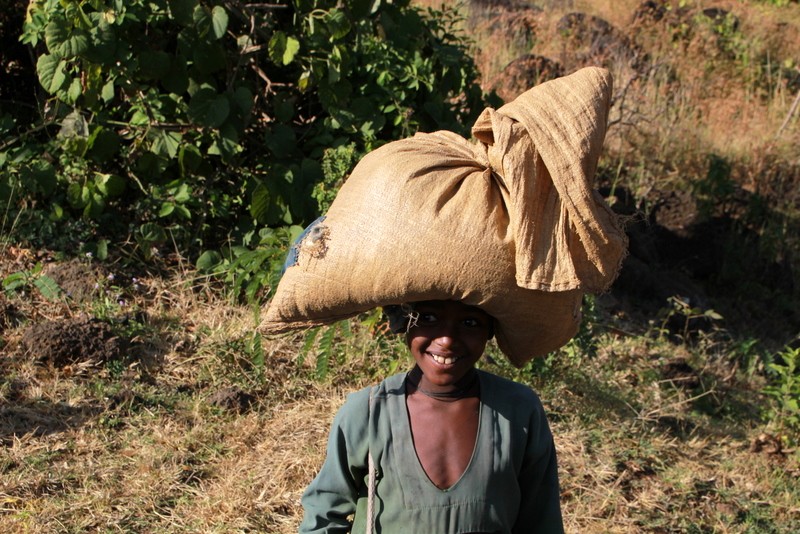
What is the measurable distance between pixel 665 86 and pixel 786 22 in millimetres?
2200

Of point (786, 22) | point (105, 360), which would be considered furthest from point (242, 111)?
point (786, 22)

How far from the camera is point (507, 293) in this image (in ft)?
6.03

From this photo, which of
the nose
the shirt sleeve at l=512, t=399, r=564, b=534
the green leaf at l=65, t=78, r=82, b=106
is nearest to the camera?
the nose

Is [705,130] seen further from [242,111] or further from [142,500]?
[142,500]

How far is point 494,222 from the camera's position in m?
1.82

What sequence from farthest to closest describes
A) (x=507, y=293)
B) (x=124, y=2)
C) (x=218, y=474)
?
→ 1. (x=124, y=2)
2. (x=218, y=474)
3. (x=507, y=293)

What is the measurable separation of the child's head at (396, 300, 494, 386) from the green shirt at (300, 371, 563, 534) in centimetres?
10

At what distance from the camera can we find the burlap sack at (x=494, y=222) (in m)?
1.78

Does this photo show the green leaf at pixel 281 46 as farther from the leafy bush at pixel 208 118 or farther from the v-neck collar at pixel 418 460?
the v-neck collar at pixel 418 460

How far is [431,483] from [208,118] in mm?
2721

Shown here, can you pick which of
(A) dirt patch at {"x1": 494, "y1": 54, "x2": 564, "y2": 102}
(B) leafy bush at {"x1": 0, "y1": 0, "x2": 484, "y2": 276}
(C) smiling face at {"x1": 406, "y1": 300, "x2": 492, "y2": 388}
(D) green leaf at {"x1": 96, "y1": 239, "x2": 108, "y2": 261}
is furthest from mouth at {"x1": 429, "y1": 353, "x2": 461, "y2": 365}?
(A) dirt patch at {"x1": 494, "y1": 54, "x2": 564, "y2": 102}

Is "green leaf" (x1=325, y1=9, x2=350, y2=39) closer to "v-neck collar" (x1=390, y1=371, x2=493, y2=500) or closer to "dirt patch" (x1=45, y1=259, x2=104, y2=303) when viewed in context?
"dirt patch" (x1=45, y1=259, x2=104, y2=303)

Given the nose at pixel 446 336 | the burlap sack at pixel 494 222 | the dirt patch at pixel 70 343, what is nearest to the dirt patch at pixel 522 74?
the dirt patch at pixel 70 343

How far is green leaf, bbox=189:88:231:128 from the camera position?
4.22 m
